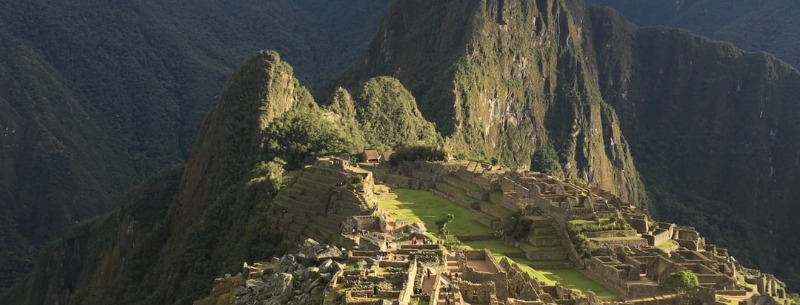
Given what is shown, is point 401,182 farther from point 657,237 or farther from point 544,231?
point 657,237

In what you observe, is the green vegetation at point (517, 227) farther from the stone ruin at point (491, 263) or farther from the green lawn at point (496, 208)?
the green lawn at point (496, 208)

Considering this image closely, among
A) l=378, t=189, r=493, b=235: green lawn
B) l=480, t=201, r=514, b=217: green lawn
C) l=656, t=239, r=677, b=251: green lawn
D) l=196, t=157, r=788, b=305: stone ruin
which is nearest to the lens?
l=196, t=157, r=788, b=305: stone ruin

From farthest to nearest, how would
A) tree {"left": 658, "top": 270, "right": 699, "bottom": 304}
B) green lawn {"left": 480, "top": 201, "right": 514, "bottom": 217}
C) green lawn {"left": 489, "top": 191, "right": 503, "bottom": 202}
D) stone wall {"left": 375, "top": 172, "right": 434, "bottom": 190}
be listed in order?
stone wall {"left": 375, "top": 172, "right": 434, "bottom": 190} < green lawn {"left": 489, "top": 191, "right": 503, "bottom": 202} < green lawn {"left": 480, "top": 201, "right": 514, "bottom": 217} < tree {"left": 658, "top": 270, "right": 699, "bottom": 304}

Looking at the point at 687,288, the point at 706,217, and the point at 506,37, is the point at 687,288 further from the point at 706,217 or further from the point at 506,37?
the point at 706,217

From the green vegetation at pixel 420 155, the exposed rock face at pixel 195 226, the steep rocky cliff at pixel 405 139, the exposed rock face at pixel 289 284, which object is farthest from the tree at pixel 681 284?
the green vegetation at pixel 420 155

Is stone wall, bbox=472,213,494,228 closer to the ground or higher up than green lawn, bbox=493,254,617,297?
higher up

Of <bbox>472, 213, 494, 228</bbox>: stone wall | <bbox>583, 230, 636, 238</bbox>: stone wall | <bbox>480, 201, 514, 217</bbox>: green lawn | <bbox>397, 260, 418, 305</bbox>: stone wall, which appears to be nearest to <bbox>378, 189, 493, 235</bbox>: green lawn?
<bbox>472, 213, 494, 228</bbox>: stone wall

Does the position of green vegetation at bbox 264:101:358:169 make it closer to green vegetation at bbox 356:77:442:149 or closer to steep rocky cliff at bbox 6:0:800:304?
steep rocky cliff at bbox 6:0:800:304
